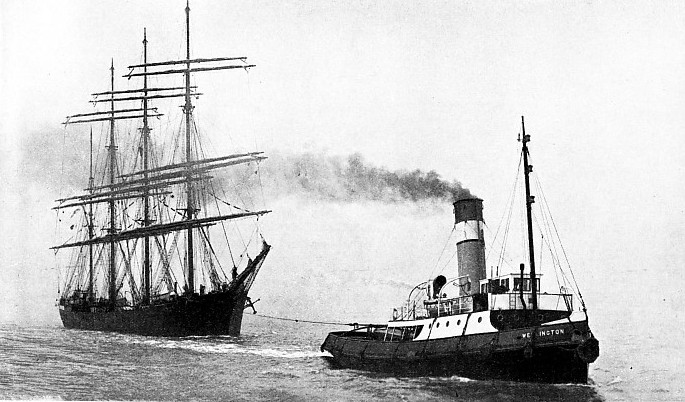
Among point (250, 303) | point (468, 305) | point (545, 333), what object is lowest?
point (545, 333)

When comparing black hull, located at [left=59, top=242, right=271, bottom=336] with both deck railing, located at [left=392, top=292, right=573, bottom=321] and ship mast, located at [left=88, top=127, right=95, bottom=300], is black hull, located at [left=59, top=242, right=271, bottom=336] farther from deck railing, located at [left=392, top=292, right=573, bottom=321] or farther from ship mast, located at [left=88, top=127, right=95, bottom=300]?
deck railing, located at [left=392, top=292, right=573, bottom=321]

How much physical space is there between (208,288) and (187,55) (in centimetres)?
968

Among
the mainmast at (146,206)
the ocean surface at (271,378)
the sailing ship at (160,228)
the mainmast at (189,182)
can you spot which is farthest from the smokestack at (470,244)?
the mainmast at (146,206)

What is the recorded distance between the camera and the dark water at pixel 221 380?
1392 cm

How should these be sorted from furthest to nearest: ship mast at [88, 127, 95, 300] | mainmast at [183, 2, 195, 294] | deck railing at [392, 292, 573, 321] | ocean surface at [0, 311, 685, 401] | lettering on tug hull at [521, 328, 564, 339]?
ship mast at [88, 127, 95, 300] < mainmast at [183, 2, 195, 294] < deck railing at [392, 292, 573, 321] < lettering on tug hull at [521, 328, 564, 339] < ocean surface at [0, 311, 685, 401]

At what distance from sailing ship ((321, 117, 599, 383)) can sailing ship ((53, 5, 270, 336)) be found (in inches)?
127

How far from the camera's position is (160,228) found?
22844mm

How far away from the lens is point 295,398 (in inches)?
539

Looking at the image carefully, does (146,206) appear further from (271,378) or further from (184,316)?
(271,378)

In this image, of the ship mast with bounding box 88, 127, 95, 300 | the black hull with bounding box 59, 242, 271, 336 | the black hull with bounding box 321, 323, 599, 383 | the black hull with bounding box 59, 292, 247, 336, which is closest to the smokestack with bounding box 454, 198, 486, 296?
the black hull with bounding box 321, 323, 599, 383

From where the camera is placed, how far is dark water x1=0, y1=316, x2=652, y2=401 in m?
13.9

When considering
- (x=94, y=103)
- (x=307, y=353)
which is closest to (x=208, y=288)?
(x=307, y=353)

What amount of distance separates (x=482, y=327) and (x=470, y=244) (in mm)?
1556

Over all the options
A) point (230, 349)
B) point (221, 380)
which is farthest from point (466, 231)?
point (230, 349)
